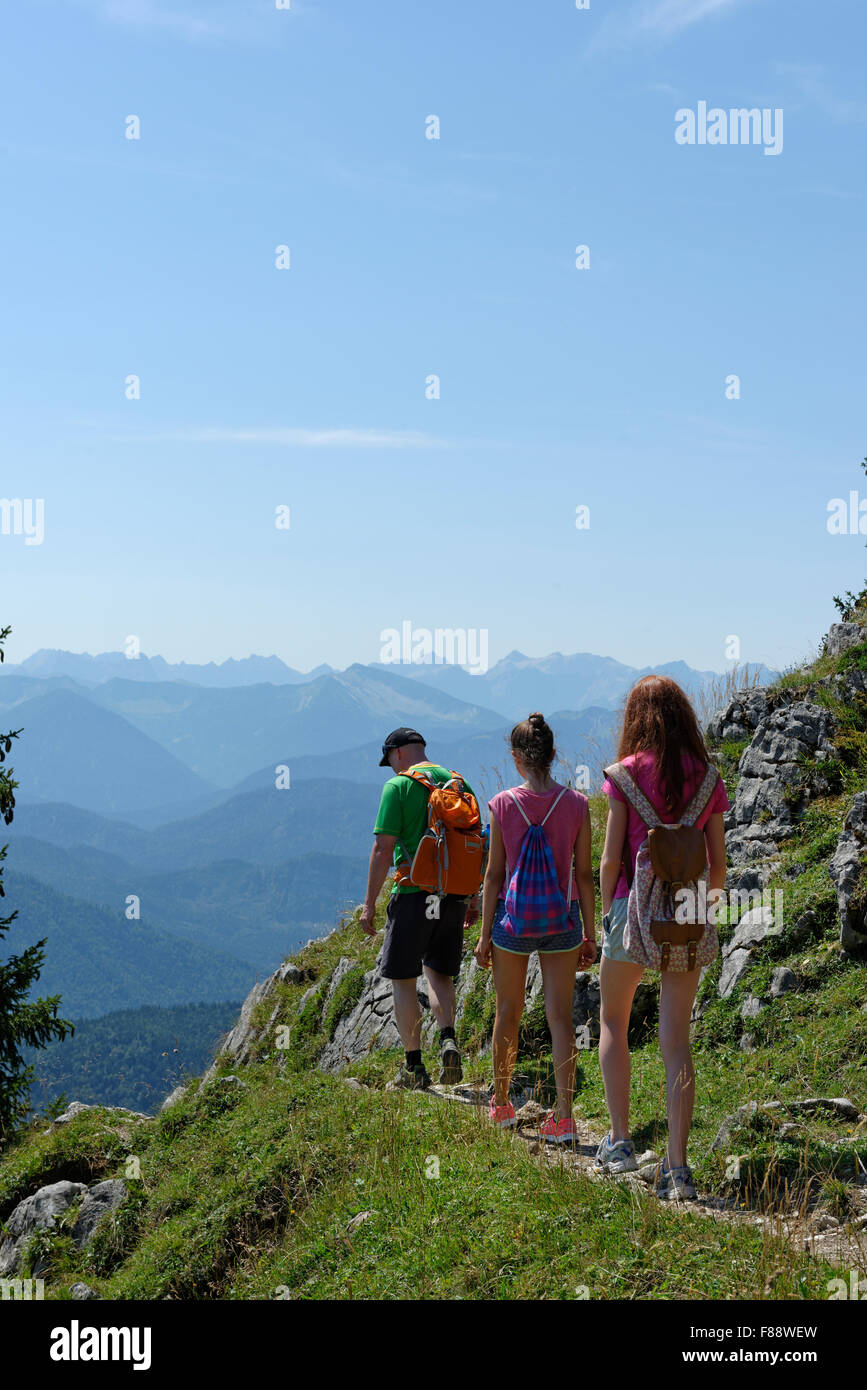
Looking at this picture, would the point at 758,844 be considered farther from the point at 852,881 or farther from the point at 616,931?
the point at 616,931

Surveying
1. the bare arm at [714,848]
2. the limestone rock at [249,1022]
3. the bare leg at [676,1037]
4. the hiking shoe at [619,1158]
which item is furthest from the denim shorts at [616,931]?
the limestone rock at [249,1022]

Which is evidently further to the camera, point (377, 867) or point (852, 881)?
point (377, 867)

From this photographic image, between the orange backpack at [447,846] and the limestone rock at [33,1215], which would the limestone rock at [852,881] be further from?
the limestone rock at [33,1215]

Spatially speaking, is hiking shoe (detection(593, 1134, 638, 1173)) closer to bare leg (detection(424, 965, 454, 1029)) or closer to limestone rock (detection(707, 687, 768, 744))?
bare leg (detection(424, 965, 454, 1029))

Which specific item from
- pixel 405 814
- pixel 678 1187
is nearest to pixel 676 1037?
pixel 678 1187

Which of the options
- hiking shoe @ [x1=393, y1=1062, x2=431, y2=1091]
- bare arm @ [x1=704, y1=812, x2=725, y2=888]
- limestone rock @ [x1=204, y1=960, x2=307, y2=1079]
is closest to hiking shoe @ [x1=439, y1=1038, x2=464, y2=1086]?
hiking shoe @ [x1=393, y1=1062, x2=431, y2=1091]

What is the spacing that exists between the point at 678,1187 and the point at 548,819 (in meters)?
2.47

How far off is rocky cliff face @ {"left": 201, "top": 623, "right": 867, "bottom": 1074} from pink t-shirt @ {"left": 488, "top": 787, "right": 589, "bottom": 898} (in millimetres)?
2497

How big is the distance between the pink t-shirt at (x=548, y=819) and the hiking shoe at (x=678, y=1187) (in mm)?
2012

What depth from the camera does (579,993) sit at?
10.1 meters

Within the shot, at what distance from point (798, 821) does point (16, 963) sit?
1209cm

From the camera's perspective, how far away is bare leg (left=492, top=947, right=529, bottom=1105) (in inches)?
291

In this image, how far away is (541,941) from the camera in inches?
285
